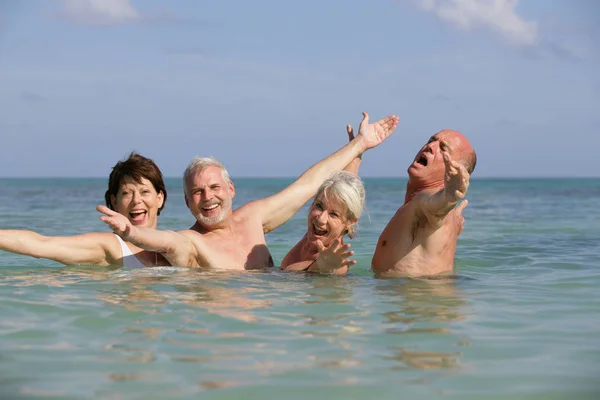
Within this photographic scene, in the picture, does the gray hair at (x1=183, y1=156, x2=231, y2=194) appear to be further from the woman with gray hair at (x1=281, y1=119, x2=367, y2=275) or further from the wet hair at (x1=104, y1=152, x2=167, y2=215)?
the woman with gray hair at (x1=281, y1=119, x2=367, y2=275)

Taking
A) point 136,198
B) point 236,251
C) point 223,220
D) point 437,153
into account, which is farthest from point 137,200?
point 437,153

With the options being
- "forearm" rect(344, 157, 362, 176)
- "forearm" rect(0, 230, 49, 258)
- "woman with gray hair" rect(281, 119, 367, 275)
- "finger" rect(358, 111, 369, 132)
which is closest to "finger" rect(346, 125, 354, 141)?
"finger" rect(358, 111, 369, 132)

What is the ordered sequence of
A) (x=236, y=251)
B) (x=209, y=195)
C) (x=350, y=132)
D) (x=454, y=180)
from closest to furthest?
(x=454, y=180) < (x=209, y=195) < (x=236, y=251) < (x=350, y=132)

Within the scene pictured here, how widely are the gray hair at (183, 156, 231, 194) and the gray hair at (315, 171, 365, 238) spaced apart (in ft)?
3.02

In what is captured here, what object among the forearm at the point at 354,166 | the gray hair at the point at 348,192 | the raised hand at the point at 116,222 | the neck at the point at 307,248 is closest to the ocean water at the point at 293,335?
the neck at the point at 307,248

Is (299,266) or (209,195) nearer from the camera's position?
(209,195)

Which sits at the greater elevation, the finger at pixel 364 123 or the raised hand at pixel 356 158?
the finger at pixel 364 123

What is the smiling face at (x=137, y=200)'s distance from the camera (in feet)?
22.0

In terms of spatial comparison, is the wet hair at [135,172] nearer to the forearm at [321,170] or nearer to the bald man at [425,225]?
the forearm at [321,170]

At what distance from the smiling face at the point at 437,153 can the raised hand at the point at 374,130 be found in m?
1.22

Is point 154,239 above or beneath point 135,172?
beneath

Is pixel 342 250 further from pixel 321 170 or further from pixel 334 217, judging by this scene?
pixel 321 170

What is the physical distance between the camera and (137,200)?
263 inches

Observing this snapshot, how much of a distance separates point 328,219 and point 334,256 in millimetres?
334
